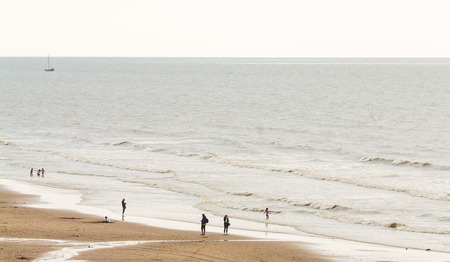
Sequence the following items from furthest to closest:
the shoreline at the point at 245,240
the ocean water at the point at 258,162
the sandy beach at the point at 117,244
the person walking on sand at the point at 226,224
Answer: the ocean water at the point at 258,162 < the person walking on sand at the point at 226,224 < the shoreline at the point at 245,240 < the sandy beach at the point at 117,244

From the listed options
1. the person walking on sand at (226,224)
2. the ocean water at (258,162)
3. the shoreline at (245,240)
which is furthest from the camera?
the ocean water at (258,162)

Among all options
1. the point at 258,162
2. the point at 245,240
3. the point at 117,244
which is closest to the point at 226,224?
the point at 245,240

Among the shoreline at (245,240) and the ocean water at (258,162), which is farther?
the ocean water at (258,162)

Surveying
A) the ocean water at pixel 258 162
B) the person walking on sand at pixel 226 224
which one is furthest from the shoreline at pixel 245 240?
the ocean water at pixel 258 162

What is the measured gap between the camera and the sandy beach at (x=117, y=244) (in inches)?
1234

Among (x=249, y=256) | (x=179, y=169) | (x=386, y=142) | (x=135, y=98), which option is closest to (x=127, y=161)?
(x=179, y=169)

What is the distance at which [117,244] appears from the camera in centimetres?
3391

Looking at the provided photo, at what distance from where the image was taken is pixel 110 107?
13100 cm

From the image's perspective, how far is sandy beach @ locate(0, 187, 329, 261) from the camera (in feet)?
103

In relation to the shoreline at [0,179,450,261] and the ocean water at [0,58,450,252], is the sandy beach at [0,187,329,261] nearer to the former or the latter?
the shoreline at [0,179,450,261]

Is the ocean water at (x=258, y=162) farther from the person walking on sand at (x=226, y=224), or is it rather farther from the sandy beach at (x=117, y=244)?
the sandy beach at (x=117, y=244)

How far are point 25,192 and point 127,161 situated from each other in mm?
15335

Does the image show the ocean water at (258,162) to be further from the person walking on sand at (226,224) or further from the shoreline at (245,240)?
the person walking on sand at (226,224)

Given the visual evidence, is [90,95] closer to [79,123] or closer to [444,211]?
[79,123]
